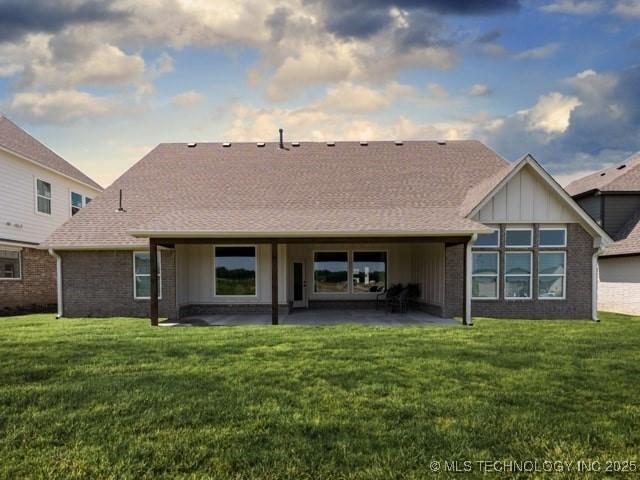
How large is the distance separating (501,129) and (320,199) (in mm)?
12609

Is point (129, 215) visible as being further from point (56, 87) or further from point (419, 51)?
point (419, 51)

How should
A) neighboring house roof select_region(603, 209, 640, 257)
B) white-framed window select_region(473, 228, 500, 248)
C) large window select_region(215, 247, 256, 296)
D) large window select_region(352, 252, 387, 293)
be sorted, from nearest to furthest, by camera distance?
1. white-framed window select_region(473, 228, 500, 248)
2. large window select_region(215, 247, 256, 296)
3. neighboring house roof select_region(603, 209, 640, 257)
4. large window select_region(352, 252, 387, 293)

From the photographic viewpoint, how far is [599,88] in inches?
737

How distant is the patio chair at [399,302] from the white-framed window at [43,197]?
1535cm

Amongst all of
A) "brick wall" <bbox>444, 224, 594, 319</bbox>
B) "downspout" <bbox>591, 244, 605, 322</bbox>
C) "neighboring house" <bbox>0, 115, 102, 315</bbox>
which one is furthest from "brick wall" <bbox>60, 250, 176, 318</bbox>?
"downspout" <bbox>591, 244, 605, 322</bbox>

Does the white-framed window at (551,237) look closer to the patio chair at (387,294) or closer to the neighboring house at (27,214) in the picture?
the patio chair at (387,294)

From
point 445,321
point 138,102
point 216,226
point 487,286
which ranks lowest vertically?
point 445,321

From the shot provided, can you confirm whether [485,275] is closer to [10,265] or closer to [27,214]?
[10,265]

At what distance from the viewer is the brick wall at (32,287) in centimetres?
1608

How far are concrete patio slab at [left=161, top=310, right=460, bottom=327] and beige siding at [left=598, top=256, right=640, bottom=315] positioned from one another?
7.98 metres

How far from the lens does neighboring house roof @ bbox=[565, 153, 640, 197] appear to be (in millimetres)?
16594

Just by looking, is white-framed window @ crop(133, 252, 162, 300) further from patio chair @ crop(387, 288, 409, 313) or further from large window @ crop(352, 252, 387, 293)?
patio chair @ crop(387, 288, 409, 313)

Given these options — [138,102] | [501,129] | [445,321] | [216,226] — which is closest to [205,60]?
[138,102]

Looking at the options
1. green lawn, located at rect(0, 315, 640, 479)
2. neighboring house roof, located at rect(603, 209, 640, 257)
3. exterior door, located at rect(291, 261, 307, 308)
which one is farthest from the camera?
exterior door, located at rect(291, 261, 307, 308)
